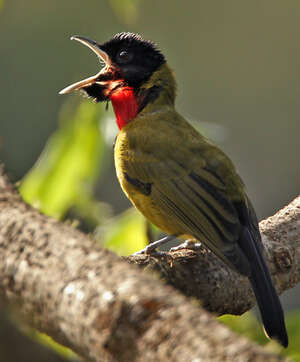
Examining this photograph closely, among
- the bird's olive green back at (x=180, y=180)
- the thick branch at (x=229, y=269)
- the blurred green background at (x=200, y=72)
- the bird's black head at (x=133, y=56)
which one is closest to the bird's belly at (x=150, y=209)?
the bird's olive green back at (x=180, y=180)

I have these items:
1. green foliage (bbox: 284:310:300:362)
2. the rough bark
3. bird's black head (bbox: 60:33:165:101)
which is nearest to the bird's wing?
green foliage (bbox: 284:310:300:362)

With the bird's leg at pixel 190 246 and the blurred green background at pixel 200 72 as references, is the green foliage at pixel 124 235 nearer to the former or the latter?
the bird's leg at pixel 190 246

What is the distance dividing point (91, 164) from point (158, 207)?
56cm

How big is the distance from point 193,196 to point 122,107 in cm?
78

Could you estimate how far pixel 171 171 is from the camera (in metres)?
3.21

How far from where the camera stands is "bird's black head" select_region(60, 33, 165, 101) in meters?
3.63

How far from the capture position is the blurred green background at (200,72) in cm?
763

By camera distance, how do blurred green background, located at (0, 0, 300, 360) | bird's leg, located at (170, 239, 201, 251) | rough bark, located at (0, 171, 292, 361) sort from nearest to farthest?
rough bark, located at (0, 171, 292, 361) < bird's leg, located at (170, 239, 201, 251) < blurred green background, located at (0, 0, 300, 360)

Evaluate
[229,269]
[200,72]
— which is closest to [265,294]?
[229,269]

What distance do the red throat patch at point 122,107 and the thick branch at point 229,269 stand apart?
3.06 feet

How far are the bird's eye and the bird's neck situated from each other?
0.42ft

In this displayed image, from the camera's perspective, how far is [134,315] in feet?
4.29

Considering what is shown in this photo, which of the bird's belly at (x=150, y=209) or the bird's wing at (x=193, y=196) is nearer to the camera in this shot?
the bird's wing at (x=193, y=196)

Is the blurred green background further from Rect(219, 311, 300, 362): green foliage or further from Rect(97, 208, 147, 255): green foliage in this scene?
Rect(219, 311, 300, 362): green foliage
